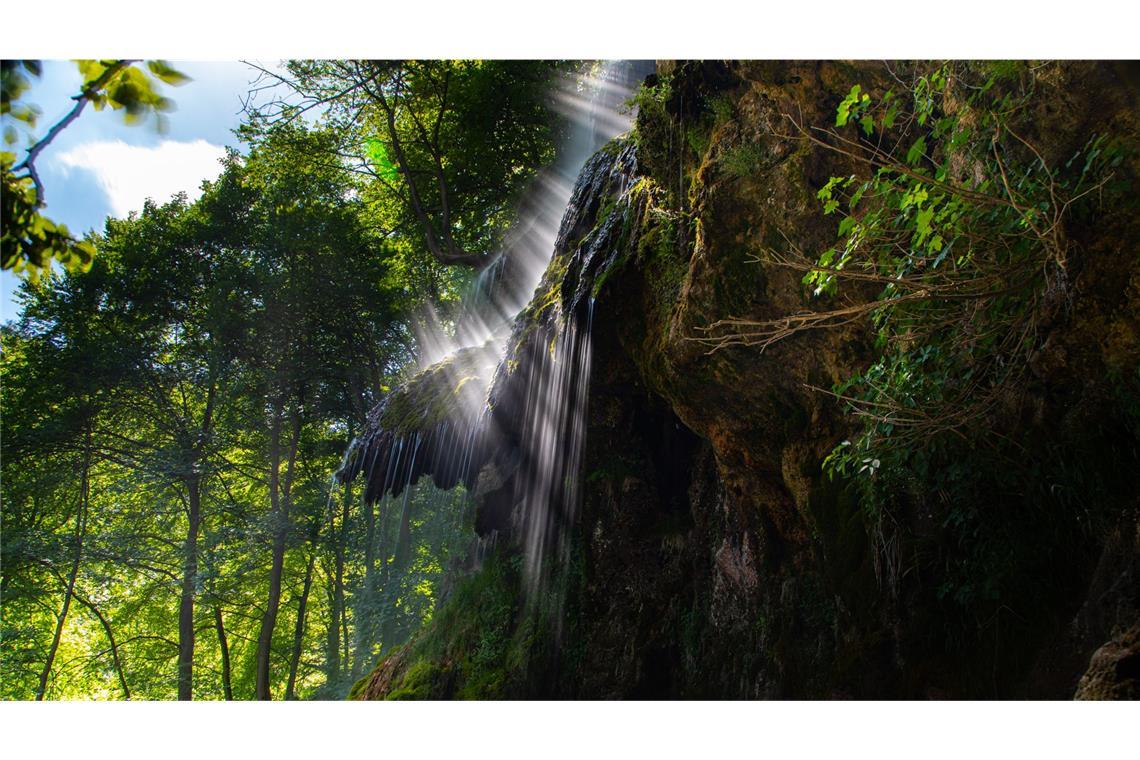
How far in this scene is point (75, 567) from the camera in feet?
34.9

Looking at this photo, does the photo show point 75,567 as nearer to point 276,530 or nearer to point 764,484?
point 276,530

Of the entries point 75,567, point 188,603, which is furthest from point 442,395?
point 75,567

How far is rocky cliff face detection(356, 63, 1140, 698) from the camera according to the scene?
274 centimetres

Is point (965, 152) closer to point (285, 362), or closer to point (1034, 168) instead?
point (1034, 168)

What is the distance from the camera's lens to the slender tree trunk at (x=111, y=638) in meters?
10.9

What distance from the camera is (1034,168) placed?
282cm

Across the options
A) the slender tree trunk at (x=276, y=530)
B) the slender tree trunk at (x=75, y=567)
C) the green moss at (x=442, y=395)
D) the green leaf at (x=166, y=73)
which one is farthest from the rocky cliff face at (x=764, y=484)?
the slender tree trunk at (x=75, y=567)

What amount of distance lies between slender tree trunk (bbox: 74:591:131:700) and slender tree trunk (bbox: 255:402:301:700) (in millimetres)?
2136

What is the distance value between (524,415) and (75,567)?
9.10m

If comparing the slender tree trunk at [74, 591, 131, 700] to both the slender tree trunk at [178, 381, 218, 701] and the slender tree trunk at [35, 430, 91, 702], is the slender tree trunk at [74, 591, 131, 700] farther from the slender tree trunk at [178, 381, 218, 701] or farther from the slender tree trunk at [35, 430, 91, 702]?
the slender tree trunk at [178, 381, 218, 701]

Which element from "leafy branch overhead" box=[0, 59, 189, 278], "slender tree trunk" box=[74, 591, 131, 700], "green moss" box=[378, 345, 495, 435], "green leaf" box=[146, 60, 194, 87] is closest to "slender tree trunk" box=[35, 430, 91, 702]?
"slender tree trunk" box=[74, 591, 131, 700]

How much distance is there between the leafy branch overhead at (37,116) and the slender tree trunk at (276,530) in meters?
11.2

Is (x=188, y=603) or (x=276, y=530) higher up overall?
(x=276, y=530)
